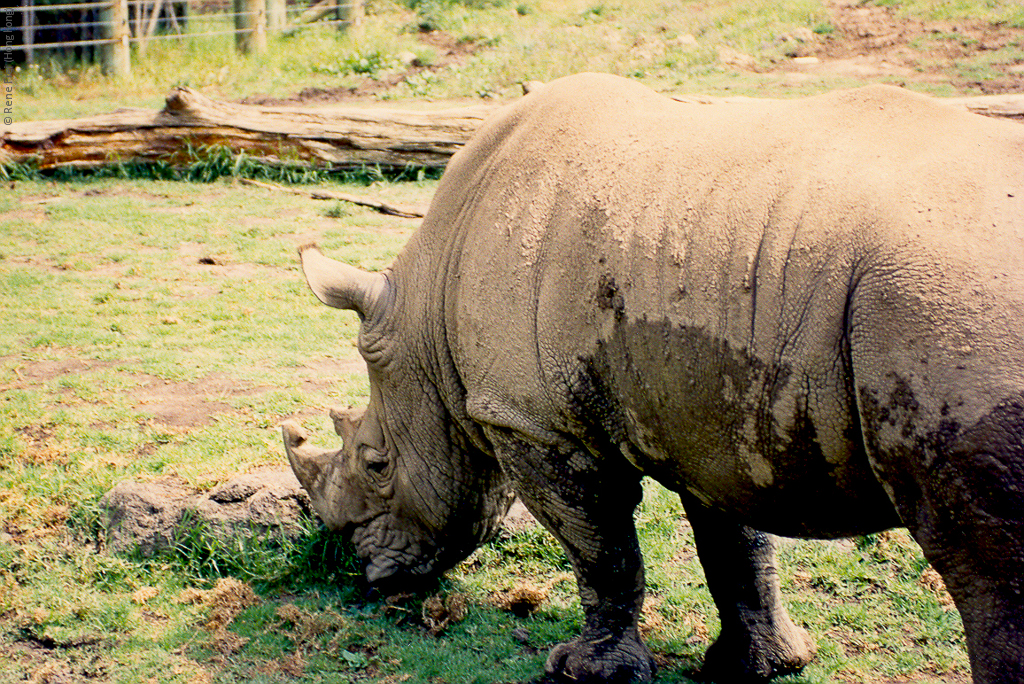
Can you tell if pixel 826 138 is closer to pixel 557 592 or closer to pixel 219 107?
pixel 557 592

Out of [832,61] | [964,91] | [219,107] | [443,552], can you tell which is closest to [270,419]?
[443,552]

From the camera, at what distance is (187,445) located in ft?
19.2

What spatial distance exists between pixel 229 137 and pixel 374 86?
13.7 feet

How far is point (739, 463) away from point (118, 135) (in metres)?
10.3

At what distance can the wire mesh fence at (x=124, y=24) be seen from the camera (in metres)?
16.7

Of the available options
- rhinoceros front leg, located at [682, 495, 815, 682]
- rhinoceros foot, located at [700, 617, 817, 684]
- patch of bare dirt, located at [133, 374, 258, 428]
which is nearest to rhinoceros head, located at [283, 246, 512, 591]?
rhinoceros front leg, located at [682, 495, 815, 682]

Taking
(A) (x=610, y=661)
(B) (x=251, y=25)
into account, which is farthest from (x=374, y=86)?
(A) (x=610, y=661)

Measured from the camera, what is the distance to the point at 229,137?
37.7 ft

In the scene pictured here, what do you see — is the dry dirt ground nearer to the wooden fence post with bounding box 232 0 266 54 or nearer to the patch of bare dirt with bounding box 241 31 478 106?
the patch of bare dirt with bounding box 241 31 478 106

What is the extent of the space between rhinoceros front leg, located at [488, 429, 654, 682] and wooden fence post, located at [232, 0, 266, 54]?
15.2 m

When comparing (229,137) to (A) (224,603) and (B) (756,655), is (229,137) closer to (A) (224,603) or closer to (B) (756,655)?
(A) (224,603)

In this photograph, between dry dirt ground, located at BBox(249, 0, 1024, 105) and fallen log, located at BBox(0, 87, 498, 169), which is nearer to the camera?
fallen log, located at BBox(0, 87, 498, 169)

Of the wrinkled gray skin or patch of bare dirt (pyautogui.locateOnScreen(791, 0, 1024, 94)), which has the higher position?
patch of bare dirt (pyautogui.locateOnScreen(791, 0, 1024, 94))

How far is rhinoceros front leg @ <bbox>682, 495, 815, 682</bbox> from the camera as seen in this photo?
4098 millimetres
